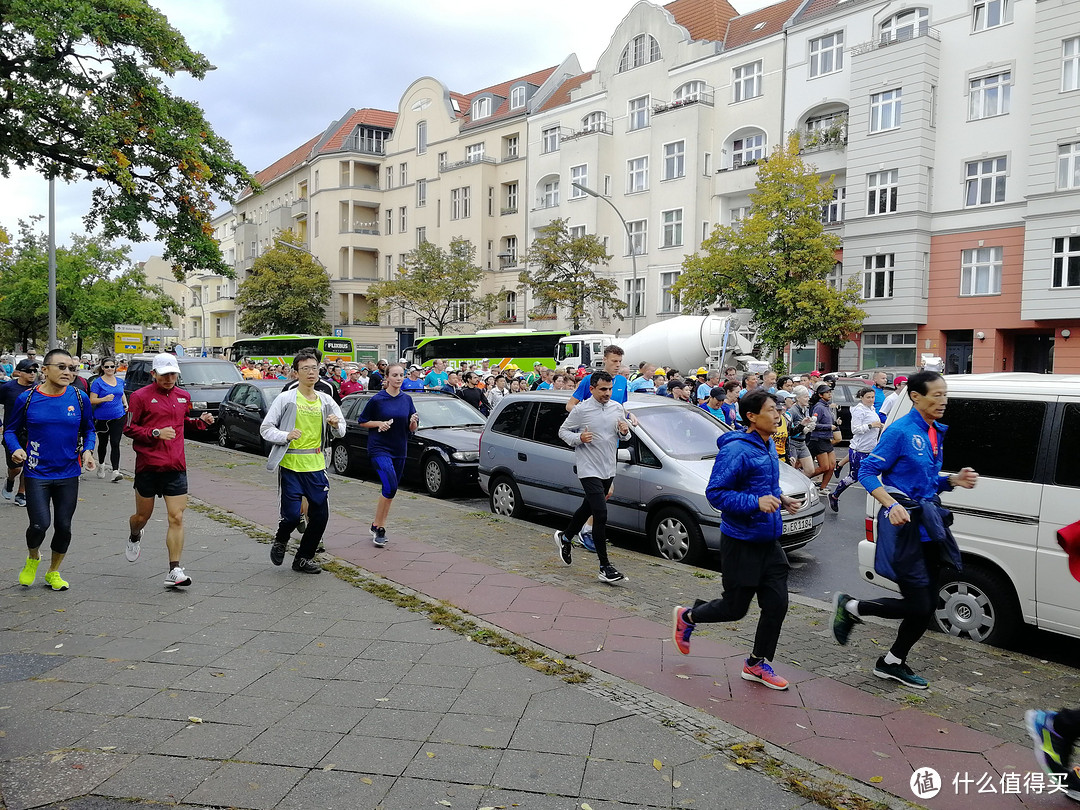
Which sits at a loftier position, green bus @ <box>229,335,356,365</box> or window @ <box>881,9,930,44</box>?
window @ <box>881,9,930,44</box>

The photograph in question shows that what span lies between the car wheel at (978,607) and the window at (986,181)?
2849 cm

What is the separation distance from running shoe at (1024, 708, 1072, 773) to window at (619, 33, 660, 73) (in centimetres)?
4190

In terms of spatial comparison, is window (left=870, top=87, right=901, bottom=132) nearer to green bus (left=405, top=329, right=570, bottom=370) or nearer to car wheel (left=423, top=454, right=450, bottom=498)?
green bus (left=405, top=329, right=570, bottom=370)

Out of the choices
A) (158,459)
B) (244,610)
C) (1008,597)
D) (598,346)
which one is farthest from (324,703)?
(598,346)

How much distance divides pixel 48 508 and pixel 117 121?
9015mm

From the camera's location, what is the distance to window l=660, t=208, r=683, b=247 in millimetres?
40000

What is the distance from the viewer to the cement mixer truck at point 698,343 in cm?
2986

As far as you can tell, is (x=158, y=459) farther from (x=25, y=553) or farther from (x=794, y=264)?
(x=794, y=264)

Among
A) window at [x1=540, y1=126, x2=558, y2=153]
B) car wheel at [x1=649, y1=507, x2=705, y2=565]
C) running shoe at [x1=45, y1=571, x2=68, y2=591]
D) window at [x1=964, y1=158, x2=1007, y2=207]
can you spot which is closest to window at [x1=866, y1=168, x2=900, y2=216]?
window at [x1=964, y1=158, x2=1007, y2=207]

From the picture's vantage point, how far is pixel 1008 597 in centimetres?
553

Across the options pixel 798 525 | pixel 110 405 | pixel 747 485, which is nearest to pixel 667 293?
pixel 110 405

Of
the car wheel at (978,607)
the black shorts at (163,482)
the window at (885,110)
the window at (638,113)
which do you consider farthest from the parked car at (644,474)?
the window at (638,113)

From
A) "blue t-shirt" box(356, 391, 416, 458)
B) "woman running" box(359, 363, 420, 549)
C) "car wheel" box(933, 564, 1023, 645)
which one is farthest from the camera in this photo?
"blue t-shirt" box(356, 391, 416, 458)

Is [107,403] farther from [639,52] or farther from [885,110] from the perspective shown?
[639,52]
